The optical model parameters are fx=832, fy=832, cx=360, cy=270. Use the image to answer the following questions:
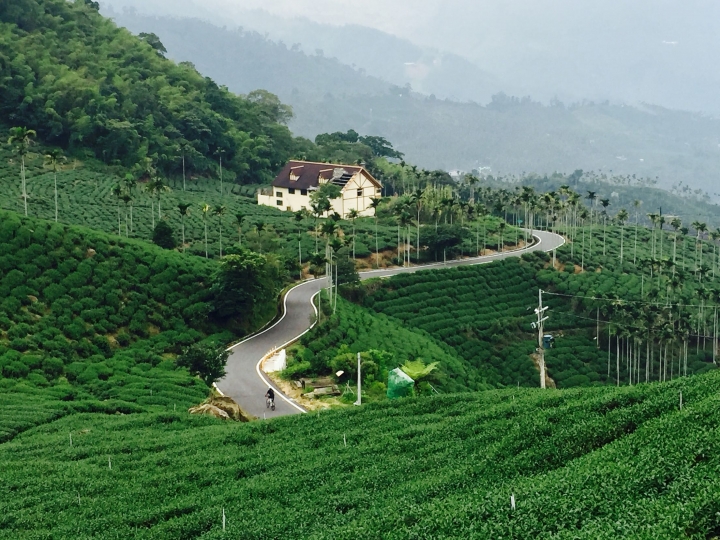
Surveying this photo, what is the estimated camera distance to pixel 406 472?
22516 mm

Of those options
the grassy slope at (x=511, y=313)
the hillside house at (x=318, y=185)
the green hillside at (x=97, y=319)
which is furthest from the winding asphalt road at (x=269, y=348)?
the hillside house at (x=318, y=185)

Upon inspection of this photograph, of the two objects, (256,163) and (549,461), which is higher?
(256,163)

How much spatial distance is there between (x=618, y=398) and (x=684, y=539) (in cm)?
829

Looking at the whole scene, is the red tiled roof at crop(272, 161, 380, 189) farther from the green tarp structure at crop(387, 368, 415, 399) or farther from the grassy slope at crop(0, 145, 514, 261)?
the green tarp structure at crop(387, 368, 415, 399)

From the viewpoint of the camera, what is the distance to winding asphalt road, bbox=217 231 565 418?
39.2m

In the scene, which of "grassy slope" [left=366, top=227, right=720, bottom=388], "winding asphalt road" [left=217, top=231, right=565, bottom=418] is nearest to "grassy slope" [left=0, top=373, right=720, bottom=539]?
"winding asphalt road" [left=217, top=231, right=565, bottom=418]

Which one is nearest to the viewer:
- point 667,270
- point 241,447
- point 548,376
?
point 241,447

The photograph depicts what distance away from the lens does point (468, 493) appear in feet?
63.2

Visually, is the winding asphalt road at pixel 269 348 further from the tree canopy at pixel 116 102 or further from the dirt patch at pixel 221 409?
the tree canopy at pixel 116 102

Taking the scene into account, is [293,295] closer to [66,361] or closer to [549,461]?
[66,361]

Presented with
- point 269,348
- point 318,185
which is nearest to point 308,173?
point 318,185

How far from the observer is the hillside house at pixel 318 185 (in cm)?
8862

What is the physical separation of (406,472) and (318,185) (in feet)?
224

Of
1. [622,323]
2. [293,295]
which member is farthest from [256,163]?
[622,323]
